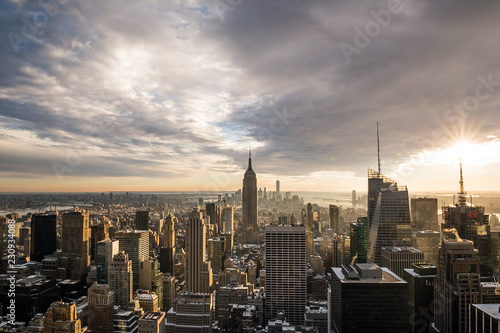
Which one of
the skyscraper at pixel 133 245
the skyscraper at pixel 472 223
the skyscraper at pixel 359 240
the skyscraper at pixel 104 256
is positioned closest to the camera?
the skyscraper at pixel 472 223

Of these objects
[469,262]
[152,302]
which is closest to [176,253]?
[152,302]

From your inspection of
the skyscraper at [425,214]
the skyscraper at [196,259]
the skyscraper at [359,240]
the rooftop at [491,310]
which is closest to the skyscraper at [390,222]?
the skyscraper at [359,240]

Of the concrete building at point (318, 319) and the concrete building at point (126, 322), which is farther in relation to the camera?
the concrete building at point (318, 319)

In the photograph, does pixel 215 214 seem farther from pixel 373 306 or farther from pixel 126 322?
pixel 373 306

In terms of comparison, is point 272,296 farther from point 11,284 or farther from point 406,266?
point 11,284

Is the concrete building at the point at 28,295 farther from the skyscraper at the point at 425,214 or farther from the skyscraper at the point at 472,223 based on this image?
the skyscraper at the point at 425,214

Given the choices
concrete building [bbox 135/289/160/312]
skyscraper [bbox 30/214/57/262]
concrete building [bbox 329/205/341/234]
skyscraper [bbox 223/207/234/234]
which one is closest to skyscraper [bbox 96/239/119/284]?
skyscraper [bbox 30/214/57/262]
